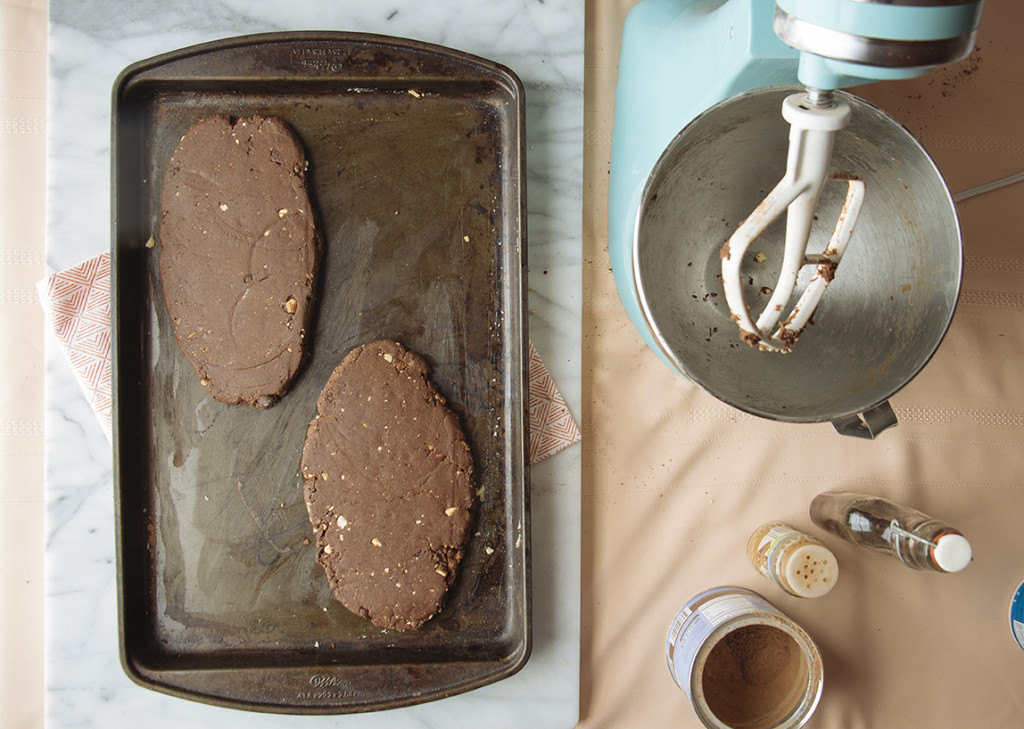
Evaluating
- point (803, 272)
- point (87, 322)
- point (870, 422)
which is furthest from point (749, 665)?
point (87, 322)

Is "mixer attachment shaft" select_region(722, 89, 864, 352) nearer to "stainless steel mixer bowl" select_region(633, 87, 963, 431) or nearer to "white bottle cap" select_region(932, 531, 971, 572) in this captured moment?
"stainless steel mixer bowl" select_region(633, 87, 963, 431)

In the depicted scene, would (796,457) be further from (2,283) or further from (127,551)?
(2,283)

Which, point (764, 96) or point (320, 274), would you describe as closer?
point (764, 96)

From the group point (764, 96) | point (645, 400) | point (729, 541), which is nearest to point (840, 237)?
point (764, 96)

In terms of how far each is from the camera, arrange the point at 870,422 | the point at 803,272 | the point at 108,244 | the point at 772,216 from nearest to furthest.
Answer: the point at 772,216, the point at 870,422, the point at 803,272, the point at 108,244

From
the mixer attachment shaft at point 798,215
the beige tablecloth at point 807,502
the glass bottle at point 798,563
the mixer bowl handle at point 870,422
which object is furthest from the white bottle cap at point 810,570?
the mixer attachment shaft at point 798,215

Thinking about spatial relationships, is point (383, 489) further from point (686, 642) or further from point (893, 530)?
point (893, 530)
